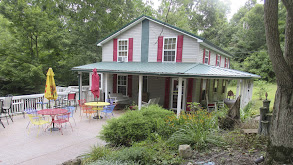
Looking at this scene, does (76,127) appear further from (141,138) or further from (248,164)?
(248,164)

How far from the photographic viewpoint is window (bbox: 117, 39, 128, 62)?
1282 cm

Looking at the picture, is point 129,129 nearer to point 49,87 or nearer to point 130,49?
point 49,87

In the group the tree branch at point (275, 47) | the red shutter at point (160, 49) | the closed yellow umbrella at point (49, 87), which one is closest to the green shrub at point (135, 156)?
the tree branch at point (275, 47)

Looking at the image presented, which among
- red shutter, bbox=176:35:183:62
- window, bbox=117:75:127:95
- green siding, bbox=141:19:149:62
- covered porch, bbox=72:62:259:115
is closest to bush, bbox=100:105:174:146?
covered porch, bbox=72:62:259:115

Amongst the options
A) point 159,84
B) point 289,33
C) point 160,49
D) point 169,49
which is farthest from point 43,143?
point 169,49

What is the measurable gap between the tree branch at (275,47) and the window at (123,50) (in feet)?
34.5

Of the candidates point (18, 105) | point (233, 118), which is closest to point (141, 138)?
point (233, 118)

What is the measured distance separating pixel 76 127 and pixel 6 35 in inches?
539

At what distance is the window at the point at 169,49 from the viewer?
443 inches

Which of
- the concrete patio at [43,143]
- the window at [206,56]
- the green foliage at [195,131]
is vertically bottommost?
the concrete patio at [43,143]

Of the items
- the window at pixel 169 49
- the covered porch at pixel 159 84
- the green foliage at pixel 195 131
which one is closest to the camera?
the green foliage at pixel 195 131

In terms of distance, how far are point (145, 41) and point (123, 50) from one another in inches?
78.3

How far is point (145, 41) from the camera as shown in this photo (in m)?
12.0

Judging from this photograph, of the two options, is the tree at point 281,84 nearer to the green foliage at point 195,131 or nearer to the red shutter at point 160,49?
the green foliage at point 195,131
